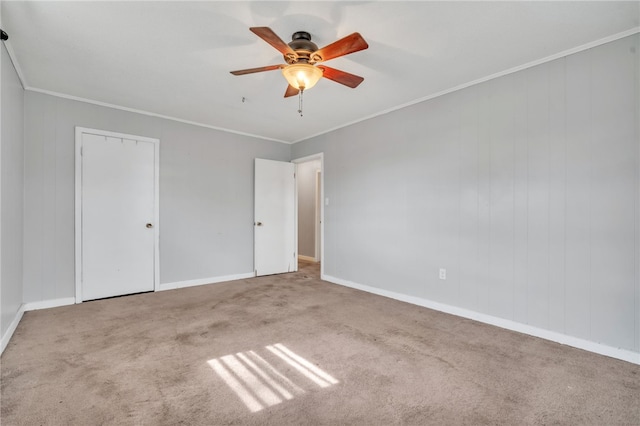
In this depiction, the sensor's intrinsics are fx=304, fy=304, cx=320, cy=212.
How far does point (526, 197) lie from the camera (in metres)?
2.76

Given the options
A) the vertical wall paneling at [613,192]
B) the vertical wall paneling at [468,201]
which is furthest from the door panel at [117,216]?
the vertical wall paneling at [613,192]

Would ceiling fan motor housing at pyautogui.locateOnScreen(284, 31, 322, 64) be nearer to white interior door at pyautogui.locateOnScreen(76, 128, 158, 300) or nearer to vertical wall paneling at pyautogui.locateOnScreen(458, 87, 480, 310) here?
vertical wall paneling at pyautogui.locateOnScreen(458, 87, 480, 310)

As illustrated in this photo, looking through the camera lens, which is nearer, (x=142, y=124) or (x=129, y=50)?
(x=129, y=50)

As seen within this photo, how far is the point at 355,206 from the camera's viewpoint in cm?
445

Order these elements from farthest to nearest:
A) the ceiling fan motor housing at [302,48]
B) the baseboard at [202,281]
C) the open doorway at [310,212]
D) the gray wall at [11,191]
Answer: the open doorway at [310,212]
the baseboard at [202,281]
the gray wall at [11,191]
the ceiling fan motor housing at [302,48]

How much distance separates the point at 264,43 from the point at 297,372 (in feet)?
8.10

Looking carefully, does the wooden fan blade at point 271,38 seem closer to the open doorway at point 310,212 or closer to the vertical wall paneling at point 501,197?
the vertical wall paneling at point 501,197

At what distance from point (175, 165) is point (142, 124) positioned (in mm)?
A: 660

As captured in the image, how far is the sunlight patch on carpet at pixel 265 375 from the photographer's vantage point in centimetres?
181

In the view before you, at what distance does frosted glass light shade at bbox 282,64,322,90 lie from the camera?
221 centimetres

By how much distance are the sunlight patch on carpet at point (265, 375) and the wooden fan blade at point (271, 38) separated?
6.98 feet

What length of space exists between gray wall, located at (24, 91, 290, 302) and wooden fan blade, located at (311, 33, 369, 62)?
3.06m

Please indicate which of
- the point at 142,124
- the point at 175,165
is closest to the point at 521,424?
the point at 175,165

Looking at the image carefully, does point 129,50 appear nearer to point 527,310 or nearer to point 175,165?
point 175,165
